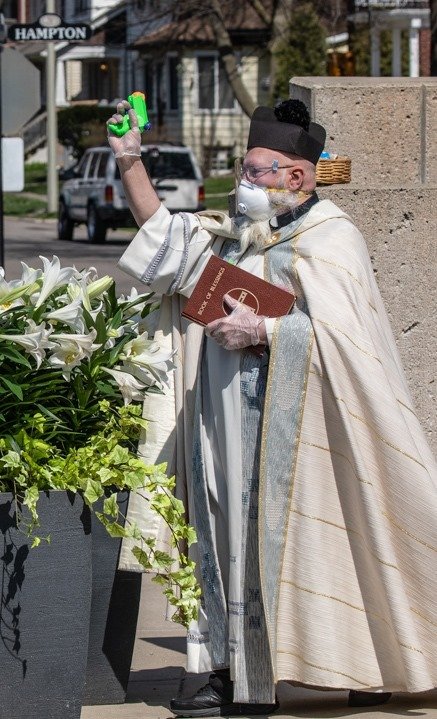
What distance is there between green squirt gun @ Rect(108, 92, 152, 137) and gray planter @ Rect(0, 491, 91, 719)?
111cm

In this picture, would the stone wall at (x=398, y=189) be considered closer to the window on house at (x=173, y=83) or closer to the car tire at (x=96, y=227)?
the car tire at (x=96, y=227)

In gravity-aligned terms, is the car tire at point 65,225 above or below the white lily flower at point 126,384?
above

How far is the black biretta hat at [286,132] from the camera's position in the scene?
429 cm

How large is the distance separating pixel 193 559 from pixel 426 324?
67.5 inches

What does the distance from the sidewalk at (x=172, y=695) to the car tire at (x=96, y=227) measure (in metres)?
21.2

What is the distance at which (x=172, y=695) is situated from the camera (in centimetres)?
477

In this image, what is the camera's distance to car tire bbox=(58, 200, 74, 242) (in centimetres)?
2750

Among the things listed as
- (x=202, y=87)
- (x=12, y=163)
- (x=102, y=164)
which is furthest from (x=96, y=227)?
(x=202, y=87)

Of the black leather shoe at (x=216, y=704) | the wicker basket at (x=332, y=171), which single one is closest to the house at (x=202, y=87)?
the wicker basket at (x=332, y=171)

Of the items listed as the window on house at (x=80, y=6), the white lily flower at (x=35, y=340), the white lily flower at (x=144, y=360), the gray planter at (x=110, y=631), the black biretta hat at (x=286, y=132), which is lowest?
the gray planter at (x=110, y=631)

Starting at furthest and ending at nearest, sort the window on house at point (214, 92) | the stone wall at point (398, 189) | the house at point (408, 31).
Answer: the window on house at point (214, 92)
the house at point (408, 31)
the stone wall at point (398, 189)

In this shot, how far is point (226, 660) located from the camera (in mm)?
4332

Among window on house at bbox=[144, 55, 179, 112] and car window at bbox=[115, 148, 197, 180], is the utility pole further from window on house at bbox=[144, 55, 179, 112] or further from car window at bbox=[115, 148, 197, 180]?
window on house at bbox=[144, 55, 179, 112]

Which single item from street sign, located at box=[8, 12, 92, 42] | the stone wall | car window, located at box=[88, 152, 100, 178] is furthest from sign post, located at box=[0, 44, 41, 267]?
car window, located at box=[88, 152, 100, 178]
